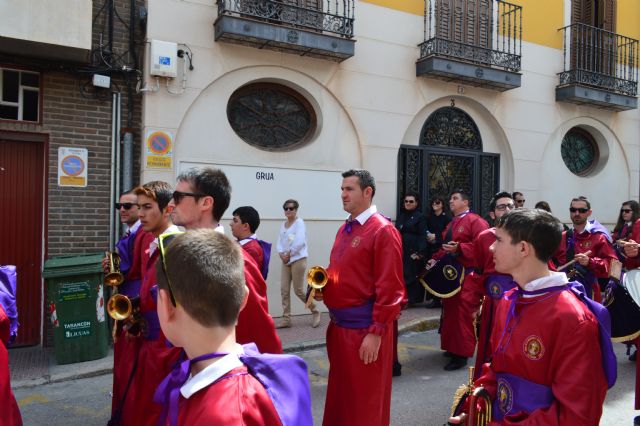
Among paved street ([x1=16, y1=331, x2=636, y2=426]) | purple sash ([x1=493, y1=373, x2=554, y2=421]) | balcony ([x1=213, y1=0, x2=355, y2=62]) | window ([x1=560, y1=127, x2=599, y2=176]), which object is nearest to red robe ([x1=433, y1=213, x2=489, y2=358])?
paved street ([x1=16, y1=331, x2=636, y2=426])

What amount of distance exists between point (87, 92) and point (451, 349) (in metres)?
5.86

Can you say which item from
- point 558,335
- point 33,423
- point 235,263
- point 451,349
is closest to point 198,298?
point 235,263

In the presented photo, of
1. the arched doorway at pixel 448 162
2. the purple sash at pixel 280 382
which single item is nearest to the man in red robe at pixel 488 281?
the purple sash at pixel 280 382

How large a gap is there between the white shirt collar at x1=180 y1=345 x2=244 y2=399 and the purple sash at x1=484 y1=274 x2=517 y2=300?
3.74 meters

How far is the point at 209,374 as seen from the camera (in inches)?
58.5

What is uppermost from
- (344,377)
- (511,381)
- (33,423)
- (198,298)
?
(198,298)

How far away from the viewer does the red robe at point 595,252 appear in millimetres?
5902

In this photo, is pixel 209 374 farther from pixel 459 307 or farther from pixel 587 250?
pixel 587 250

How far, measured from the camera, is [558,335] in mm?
2318

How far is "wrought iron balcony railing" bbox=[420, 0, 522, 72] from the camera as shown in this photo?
1002 centimetres

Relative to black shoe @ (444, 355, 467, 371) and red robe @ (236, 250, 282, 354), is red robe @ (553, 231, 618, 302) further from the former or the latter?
red robe @ (236, 250, 282, 354)

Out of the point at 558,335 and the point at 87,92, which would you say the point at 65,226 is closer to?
the point at 87,92

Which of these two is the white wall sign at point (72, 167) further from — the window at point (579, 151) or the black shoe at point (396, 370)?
the window at point (579, 151)

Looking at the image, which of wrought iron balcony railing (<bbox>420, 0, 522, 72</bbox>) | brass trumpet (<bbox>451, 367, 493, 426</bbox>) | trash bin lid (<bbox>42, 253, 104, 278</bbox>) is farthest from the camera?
wrought iron balcony railing (<bbox>420, 0, 522, 72</bbox>)
